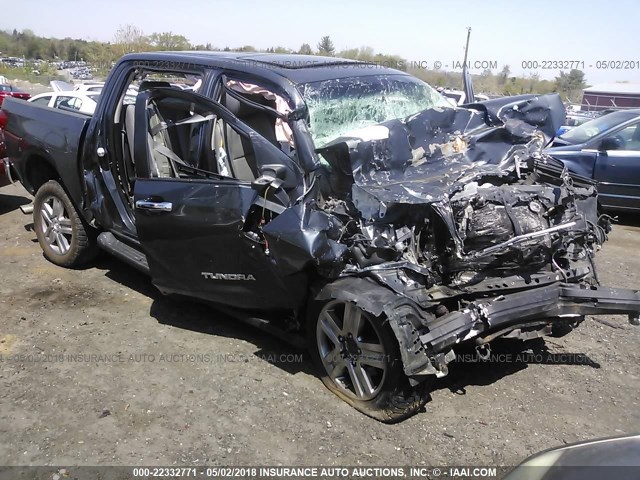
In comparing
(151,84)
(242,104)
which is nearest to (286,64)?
(242,104)

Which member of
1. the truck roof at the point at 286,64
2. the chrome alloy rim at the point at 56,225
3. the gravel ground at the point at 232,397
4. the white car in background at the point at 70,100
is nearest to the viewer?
the gravel ground at the point at 232,397

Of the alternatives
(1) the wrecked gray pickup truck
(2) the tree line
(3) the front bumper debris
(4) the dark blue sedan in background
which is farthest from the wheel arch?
(2) the tree line

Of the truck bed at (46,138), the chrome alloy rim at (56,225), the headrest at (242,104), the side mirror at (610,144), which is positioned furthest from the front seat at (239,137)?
the side mirror at (610,144)

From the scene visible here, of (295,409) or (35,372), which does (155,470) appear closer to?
(295,409)

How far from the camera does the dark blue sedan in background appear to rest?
7512mm

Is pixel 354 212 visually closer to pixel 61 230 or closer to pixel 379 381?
pixel 379 381

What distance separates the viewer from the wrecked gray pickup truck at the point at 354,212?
10.5 ft

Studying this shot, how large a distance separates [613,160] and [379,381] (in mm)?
5909

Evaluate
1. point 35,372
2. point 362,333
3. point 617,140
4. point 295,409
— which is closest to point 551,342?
point 362,333

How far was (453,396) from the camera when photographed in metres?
3.55

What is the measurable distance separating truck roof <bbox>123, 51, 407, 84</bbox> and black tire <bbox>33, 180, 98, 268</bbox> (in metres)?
1.49

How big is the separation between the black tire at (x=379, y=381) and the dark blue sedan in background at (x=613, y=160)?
5635 mm

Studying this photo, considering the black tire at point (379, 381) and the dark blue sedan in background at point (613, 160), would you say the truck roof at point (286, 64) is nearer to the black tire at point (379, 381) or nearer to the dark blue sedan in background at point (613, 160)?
the black tire at point (379, 381)

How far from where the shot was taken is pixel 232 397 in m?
3.45
